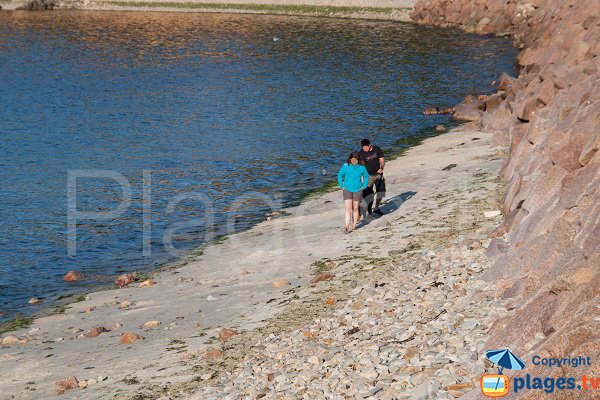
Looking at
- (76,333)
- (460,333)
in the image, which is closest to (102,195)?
(76,333)

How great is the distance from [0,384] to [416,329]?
8.88m

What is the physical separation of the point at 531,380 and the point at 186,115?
45.4m

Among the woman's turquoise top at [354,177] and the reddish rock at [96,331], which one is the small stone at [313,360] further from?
the woman's turquoise top at [354,177]

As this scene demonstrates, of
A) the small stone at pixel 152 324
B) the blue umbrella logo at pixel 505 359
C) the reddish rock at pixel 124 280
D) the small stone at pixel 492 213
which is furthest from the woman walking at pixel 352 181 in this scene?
the blue umbrella logo at pixel 505 359

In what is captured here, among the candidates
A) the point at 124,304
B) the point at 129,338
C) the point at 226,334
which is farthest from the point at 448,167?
the point at 129,338

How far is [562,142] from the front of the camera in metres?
21.8

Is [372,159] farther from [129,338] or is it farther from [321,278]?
[129,338]

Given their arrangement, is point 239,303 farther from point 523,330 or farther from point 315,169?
point 315,169

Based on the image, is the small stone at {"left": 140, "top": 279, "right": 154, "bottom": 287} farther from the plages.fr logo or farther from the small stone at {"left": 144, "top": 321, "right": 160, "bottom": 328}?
the plages.fr logo

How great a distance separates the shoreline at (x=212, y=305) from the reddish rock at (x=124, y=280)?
635 millimetres

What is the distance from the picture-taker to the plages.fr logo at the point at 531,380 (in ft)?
39.3

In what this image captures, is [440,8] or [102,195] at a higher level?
[440,8]

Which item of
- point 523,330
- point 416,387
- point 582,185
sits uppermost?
point 582,185

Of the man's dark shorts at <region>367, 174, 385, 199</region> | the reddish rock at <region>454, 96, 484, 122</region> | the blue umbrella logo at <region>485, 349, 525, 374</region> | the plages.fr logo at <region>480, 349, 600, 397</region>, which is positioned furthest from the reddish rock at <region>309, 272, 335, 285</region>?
the reddish rock at <region>454, 96, 484, 122</region>
